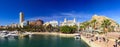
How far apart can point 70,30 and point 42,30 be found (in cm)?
4066

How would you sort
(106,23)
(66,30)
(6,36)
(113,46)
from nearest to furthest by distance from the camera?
(113,46), (6,36), (106,23), (66,30)

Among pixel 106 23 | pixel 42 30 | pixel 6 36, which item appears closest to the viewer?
pixel 6 36

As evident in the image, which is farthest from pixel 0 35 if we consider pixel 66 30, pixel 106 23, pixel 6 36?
pixel 106 23

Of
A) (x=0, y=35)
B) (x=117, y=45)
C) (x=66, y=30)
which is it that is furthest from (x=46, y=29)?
(x=117, y=45)

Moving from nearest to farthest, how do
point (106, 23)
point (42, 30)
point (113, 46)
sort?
point (113, 46) → point (106, 23) → point (42, 30)

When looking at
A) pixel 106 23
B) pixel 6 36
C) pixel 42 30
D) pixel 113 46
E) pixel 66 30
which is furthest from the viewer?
pixel 42 30

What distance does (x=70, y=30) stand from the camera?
137500mm

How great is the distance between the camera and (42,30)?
17212cm

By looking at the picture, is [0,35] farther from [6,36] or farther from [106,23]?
[106,23]

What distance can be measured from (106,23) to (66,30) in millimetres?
34811

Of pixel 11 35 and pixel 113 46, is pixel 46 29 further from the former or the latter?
pixel 113 46

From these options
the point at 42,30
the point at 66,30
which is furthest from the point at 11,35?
the point at 42,30

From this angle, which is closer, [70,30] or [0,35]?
[0,35]

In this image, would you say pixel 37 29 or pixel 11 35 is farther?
pixel 37 29
